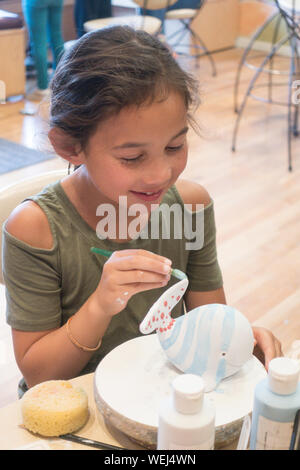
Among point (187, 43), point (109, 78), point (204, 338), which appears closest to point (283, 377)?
point (204, 338)

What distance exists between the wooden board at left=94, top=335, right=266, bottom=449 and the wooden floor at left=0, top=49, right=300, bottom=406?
40cm

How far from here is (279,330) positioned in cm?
212

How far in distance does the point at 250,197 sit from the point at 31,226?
2252 mm

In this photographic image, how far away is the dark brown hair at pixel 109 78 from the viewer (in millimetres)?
860

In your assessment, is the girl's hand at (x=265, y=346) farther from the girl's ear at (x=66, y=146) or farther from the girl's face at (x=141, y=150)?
the girl's ear at (x=66, y=146)

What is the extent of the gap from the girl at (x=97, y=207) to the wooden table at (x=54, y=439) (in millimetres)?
151

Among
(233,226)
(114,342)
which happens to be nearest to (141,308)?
(114,342)

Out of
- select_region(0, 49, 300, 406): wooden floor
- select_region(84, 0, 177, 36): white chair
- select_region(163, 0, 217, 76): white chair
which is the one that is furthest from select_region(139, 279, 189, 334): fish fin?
select_region(163, 0, 217, 76): white chair

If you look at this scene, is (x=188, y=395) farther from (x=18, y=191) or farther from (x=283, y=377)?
(x=18, y=191)

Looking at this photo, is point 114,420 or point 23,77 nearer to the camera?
point 114,420

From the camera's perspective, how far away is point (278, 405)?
1.96 feet

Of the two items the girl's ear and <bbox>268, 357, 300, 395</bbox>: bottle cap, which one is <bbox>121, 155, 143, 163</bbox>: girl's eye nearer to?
the girl's ear
